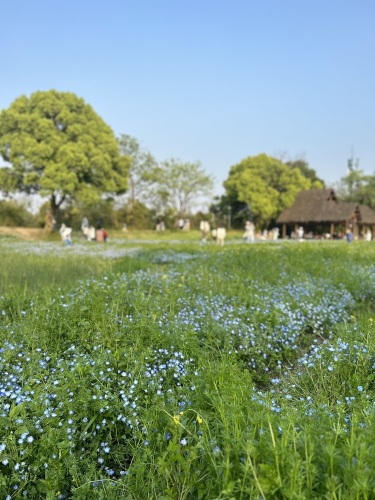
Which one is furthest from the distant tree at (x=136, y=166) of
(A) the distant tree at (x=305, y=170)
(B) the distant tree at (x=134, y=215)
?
(A) the distant tree at (x=305, y=170)

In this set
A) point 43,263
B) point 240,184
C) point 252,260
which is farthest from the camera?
point 240,184

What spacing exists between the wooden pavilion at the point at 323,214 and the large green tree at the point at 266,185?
1.77 m

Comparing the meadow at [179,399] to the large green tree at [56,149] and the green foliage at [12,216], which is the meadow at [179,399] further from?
the green foliage at [12,216]

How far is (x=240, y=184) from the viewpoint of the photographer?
4553 centimetres

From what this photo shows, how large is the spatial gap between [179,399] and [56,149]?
2906cm

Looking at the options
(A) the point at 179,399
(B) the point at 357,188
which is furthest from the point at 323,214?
(A) the point at 179,399

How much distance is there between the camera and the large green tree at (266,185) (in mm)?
44094

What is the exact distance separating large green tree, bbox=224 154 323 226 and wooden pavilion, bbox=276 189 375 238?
5.80 ft

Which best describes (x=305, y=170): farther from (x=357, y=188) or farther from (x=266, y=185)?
(x=266, y=185)

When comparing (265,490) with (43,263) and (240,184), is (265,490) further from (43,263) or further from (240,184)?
(240,184)

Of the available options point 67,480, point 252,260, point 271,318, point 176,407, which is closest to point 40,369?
point 67,480

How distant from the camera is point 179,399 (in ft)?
9.21

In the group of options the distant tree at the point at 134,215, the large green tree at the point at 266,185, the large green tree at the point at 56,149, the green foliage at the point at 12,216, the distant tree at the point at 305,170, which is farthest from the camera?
the distant tree at the point at 305,170

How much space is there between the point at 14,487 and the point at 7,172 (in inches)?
1201
